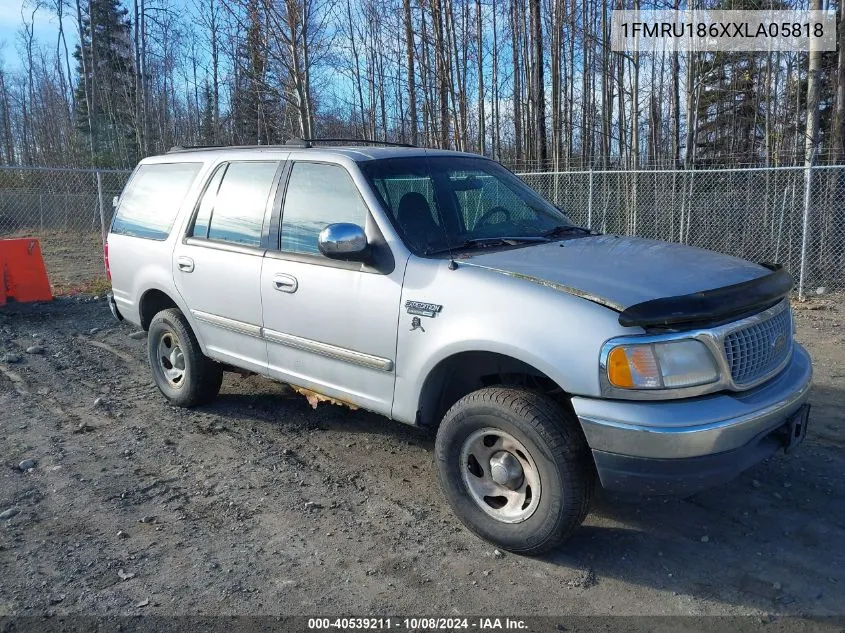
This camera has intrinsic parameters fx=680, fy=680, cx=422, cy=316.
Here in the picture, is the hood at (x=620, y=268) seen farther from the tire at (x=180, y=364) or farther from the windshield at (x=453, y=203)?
the tire at (x=180, y=364)

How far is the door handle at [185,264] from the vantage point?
4.95 meters

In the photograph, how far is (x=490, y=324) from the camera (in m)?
3.21

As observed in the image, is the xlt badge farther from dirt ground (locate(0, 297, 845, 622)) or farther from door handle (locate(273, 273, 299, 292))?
dirt ground (locate(0, 297, 845, 622))

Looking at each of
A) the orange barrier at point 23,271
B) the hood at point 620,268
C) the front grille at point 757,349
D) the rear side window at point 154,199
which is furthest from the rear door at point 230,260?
the orange barrier at point 23,271

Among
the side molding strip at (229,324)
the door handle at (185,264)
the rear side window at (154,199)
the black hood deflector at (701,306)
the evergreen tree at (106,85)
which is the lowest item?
the side molding strip at (229,324)

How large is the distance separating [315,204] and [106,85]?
33643 mm

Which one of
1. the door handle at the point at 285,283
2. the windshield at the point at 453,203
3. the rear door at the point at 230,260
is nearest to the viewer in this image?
the windshield at the point at 453,203

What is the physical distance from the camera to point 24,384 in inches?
245

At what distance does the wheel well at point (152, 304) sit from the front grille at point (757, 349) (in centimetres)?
426

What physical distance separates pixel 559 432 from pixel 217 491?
85.8 inches

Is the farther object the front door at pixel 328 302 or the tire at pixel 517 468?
the front door at pixel 328 302

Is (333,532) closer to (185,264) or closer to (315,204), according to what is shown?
(315,204)

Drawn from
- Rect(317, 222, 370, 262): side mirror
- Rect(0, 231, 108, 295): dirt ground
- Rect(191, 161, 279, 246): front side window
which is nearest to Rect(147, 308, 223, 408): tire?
Rect(191, 161, 279, 246): front side window

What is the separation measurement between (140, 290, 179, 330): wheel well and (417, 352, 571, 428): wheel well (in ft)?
9.30
